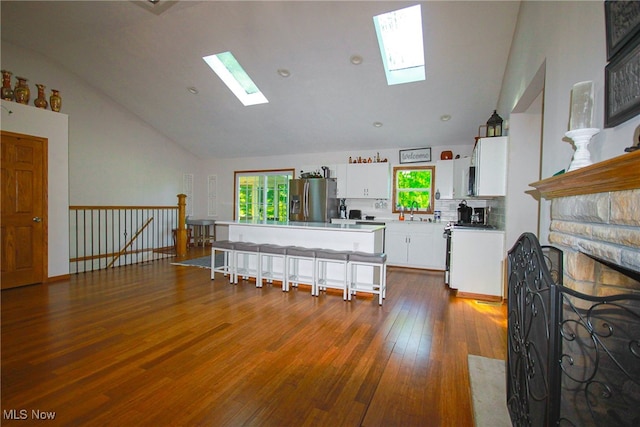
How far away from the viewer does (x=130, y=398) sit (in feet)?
5.84

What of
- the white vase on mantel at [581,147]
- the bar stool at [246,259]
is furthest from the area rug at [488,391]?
the bar stool at [246,259]

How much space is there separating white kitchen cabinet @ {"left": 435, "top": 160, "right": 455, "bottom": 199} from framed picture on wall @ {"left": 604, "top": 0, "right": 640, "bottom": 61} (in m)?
4.61

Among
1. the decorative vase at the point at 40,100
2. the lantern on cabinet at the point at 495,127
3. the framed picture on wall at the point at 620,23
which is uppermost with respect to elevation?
the decorative vase at the point at 40,100

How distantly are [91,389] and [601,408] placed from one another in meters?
2.61

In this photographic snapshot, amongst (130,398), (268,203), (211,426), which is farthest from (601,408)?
(268,203)

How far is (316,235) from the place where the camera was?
4309 mm

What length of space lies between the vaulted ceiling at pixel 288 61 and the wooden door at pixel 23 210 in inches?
80.3

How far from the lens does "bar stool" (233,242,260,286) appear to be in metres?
4.30

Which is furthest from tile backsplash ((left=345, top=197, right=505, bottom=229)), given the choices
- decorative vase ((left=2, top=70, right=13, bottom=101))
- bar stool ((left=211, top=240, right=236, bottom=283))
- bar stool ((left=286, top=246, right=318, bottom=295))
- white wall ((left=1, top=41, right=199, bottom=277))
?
decorative vase ((left=2, top=70, right=13, bottom=101))

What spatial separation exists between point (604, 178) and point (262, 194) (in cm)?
753

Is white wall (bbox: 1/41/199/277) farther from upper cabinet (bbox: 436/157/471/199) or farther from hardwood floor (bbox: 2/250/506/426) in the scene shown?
upper cabinet (bbox: 436/157/471/199)

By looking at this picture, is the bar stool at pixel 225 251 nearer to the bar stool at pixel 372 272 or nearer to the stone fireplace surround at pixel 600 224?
the bar stool at pixel 372 272

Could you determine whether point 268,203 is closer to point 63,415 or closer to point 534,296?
point 63,415

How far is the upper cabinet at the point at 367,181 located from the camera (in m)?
6.30
